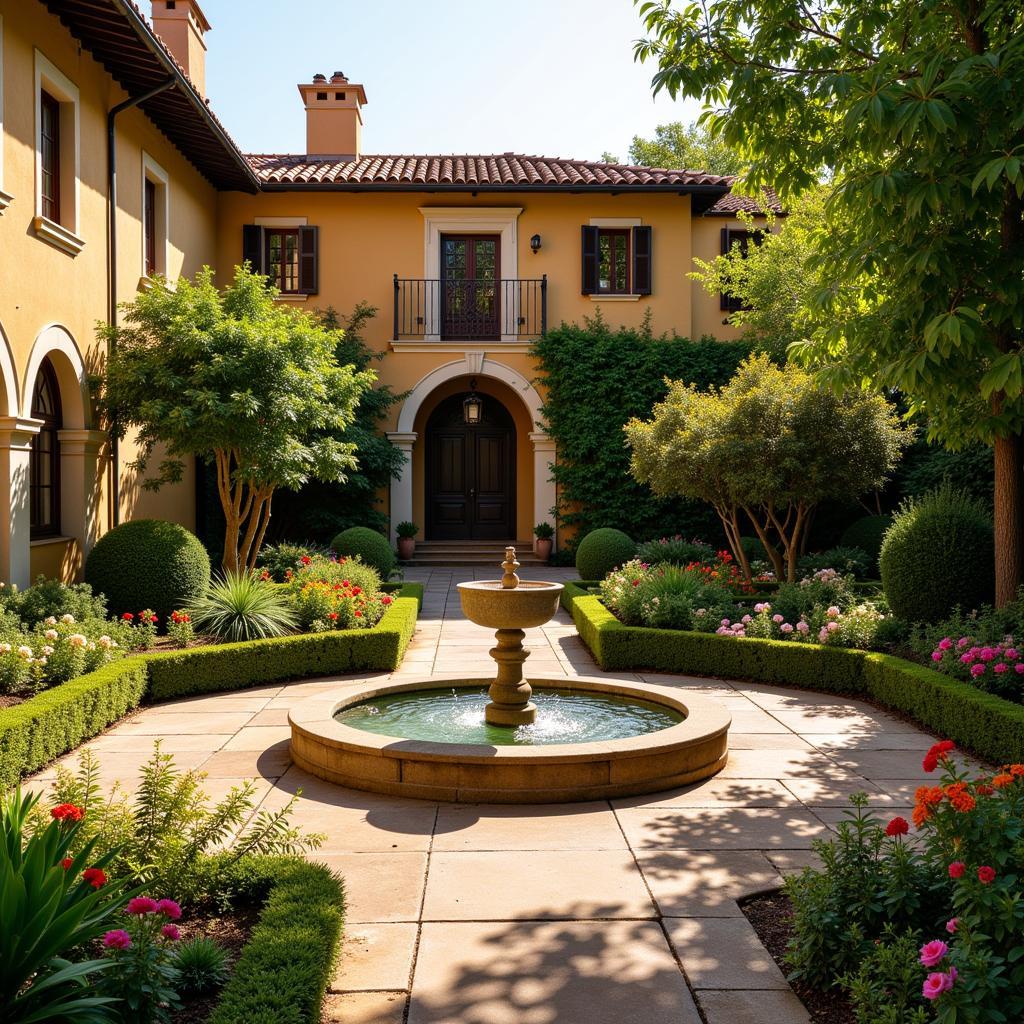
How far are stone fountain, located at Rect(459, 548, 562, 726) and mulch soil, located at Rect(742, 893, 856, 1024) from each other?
9.31 ft

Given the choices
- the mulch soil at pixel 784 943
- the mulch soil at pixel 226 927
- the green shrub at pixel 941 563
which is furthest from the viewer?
the green shrub at pixel 941 563

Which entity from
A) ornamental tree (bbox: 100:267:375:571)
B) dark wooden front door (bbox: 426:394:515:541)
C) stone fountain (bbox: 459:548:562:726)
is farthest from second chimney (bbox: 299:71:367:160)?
stone fountain (bbox: 459:548:562:726)

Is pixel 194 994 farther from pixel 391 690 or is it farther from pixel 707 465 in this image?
pixel 707 465

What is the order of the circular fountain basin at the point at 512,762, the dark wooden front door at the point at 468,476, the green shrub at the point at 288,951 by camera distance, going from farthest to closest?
the dark wooden front door at the point at 468,476
the circular fountain basin at the point at 512,762
the green shrub at the point at 288,951

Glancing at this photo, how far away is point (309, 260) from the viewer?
1897 cm

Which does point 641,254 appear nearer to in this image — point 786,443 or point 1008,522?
point 786,443

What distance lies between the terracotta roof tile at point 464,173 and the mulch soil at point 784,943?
1650 cm

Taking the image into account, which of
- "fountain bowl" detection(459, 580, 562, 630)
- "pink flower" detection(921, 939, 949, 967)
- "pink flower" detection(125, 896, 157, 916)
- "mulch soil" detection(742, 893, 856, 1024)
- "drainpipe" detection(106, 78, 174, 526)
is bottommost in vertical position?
"mulch soil" detection(742, 893, 856, 1024)

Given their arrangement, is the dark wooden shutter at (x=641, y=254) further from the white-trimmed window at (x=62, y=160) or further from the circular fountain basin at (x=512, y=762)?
the circular fountain basin at (x=512, y=762)

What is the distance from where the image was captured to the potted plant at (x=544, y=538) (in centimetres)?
1872

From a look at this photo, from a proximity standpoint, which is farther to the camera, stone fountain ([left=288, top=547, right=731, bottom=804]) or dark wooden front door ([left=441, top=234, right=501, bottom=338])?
dark wooden front door ([left=441, top=234, right=501, bottom=338])

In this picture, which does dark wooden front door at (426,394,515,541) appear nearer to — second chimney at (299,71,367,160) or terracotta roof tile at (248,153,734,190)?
terracotta roof tile at (248,153,734,190)

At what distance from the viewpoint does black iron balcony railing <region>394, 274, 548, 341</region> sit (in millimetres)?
19266

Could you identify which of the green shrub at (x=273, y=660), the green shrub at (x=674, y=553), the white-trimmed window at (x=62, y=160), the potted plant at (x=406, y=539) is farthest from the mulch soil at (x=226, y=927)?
the potted plant at (x=406, y=539)
